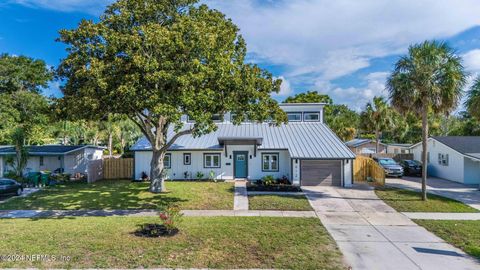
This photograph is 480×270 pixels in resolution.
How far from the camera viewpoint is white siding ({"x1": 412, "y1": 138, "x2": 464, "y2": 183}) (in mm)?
22703

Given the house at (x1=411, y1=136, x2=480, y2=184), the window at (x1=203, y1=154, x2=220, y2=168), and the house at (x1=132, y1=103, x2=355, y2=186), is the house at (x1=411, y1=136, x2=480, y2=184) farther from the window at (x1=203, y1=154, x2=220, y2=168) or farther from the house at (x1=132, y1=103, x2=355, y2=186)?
the window at (x1=203, y1=154, x2=220, y2=168)

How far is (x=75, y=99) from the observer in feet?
45.1

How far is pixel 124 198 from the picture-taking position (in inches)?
653

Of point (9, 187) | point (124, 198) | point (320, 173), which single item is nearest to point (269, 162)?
point (320, 173)

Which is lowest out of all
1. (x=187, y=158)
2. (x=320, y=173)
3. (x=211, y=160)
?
(x=320, y=173)

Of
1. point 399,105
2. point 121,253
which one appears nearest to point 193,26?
point 121,253

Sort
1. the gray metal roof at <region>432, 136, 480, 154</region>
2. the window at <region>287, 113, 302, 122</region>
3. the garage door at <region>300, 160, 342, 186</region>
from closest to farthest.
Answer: the garage door at <region>300, 160, 342, 186</region> → the gray metal roof at <region>432, 136, 480, 154</region> → the window at <region>287, 113, 302, 122</region>

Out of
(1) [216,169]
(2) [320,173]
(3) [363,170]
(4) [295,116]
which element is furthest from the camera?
(4) [295,116]

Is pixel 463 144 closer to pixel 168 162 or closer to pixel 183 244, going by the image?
pixel 168 162

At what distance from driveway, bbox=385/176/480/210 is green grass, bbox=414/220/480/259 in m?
4.15

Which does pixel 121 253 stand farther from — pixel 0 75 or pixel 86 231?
pixel 0 75

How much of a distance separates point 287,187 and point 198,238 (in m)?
10.3

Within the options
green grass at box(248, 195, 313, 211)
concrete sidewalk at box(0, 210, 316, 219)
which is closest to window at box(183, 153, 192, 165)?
green grass at box(248, 195, 313, 211)

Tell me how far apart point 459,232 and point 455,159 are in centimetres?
1503
